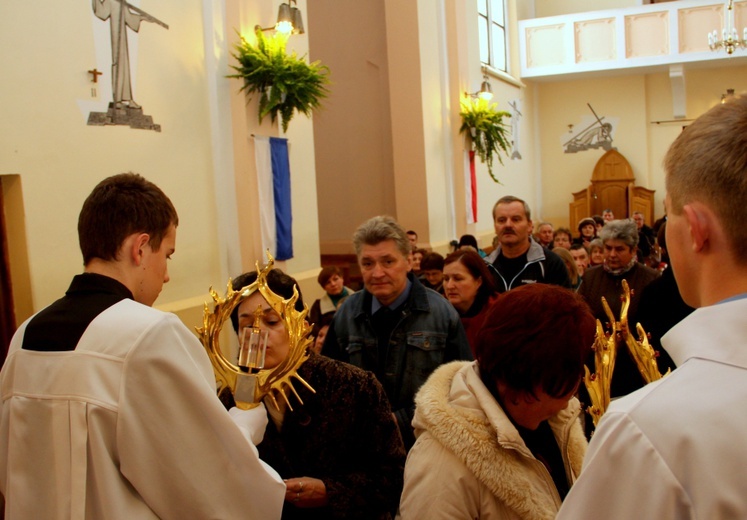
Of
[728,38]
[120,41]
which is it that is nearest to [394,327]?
[120,41]

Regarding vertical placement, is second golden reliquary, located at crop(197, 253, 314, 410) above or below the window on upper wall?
below

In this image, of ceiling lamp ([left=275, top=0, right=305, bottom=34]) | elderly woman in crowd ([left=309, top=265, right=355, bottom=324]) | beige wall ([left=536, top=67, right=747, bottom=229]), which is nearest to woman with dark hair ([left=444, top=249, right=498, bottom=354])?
elderly woman in crowd ([left=309, top=265, right=355, bottom=324])

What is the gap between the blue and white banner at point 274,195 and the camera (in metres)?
7.39

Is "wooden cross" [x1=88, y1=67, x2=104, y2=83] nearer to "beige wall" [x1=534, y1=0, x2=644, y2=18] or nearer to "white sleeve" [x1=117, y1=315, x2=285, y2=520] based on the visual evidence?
"white sleeve" [x1=117, y1=315, x2=285, y2=520]

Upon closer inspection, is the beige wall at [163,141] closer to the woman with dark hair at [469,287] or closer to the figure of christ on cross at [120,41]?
the figure of christ on cross at [120,41]

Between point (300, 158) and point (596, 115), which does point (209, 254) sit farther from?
point (596, 115)

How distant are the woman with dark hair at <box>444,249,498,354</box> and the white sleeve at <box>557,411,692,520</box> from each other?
3026mm

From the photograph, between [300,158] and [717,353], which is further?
[300,158]

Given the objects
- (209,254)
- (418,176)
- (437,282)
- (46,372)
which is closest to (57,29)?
(209,254)

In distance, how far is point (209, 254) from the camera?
6875mm

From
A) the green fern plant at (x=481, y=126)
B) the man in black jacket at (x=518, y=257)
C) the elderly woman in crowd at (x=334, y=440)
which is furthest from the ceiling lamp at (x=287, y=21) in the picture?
the green fern plant at (x=481, y=126)

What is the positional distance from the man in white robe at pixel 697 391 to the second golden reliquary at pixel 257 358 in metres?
1.34

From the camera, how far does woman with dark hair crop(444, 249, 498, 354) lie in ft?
13.4

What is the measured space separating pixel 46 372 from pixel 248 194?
18.2ft
